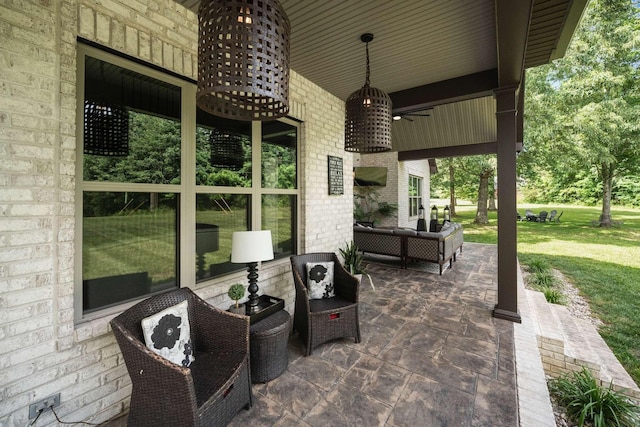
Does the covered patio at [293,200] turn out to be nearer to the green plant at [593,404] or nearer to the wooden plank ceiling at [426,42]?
the wooden plank ceiling at [426,42]

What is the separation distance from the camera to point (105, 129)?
2018 mm

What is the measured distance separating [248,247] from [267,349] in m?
0.87

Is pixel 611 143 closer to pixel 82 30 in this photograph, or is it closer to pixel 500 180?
pixel 500 180

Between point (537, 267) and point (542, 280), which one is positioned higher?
point (537, 267)

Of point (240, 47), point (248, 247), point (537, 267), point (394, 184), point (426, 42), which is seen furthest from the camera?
point (394, 184)

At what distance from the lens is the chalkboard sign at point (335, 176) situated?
4.24 meters

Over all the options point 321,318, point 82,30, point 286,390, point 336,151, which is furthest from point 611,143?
point 82,30

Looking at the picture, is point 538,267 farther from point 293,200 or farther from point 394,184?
point 293,200

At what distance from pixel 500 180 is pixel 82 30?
4394 millimetres

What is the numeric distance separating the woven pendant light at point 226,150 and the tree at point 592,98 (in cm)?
1129

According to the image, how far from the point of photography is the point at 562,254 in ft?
26.4

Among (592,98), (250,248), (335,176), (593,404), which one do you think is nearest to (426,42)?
(335,176)

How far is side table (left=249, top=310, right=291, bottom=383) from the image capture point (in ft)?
7.34

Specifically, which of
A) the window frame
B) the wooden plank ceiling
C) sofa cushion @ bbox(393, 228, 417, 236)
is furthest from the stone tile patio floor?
the window frame
